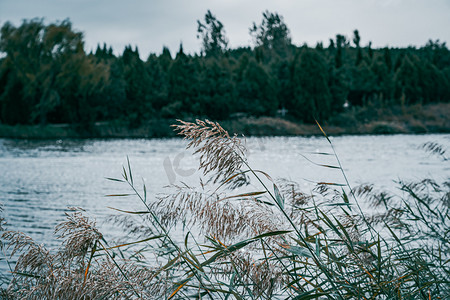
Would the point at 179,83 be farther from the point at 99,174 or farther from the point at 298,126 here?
the point at 99,174

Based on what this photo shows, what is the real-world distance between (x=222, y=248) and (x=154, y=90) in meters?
52.1

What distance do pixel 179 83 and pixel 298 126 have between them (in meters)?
14.0

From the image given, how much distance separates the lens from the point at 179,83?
5406 centimetres

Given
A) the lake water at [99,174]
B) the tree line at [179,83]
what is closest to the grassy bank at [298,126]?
the tree line at [179,83]

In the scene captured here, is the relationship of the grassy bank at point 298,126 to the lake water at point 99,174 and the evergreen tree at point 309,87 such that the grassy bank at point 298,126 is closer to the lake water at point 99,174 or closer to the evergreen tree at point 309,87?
the evergreen tree at point 309,87

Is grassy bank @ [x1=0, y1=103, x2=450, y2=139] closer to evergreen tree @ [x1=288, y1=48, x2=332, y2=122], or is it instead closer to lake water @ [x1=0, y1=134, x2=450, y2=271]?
evergreen tree @ [x1=288, y1=48, x2=332, y2=122]

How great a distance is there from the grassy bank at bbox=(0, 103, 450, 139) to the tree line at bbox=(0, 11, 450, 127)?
1.02 m

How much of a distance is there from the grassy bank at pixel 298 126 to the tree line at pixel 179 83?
1.02m

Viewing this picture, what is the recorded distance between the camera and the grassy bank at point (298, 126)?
160 feet

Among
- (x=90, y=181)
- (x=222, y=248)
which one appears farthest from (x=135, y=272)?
(x=90, y=181)

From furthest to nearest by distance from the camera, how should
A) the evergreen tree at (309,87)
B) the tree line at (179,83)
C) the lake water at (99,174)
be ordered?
the evergreen tree at (309,87) → the tree line at (179,83) → the lake water at (99,174)

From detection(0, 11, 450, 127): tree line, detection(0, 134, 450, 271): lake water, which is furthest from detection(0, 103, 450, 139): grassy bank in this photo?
detection(0, 134, 450, 271): lake water

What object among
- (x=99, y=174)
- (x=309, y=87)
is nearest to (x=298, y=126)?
(x=309, y=87)

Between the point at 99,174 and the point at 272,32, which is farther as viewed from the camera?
the point at 272,32
